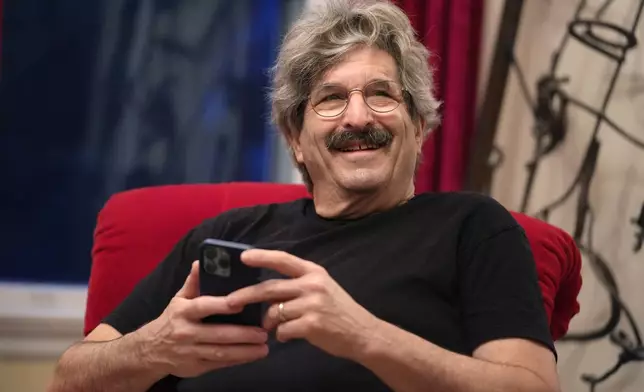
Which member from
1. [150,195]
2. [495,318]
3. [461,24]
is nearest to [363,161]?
[495,318]

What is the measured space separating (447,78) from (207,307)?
4.08 ft

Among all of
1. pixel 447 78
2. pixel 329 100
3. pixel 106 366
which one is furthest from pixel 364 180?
pixel 447 78

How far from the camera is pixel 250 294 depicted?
0.90 m

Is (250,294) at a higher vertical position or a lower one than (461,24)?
lower

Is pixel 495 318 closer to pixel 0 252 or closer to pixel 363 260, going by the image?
pixel 363 260

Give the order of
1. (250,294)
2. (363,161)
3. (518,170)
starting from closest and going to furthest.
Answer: (250,294) < (363,161) < (518,170)

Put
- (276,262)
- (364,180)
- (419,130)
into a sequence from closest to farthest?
1. (276,262)
2. (364,180)
3. (419,130)

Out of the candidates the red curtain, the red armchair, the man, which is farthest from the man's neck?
the red curtain

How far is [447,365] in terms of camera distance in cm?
96

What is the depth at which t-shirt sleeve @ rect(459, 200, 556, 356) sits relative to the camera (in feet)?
3.40

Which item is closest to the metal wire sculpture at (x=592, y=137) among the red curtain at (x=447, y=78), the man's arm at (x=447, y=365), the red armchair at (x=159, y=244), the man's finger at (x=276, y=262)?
the red curtain at (x=447, y=78)

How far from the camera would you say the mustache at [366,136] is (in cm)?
125

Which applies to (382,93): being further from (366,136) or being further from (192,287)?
(192,287)

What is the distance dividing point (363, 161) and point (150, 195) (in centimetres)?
48
